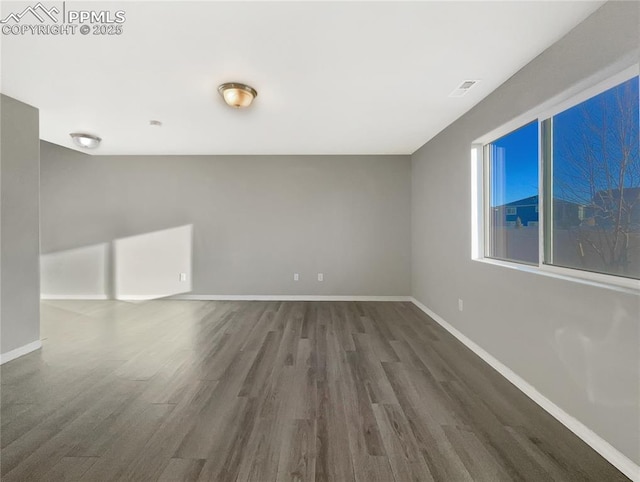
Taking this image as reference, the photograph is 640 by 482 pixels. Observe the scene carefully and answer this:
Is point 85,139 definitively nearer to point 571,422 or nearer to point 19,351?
point 19,351

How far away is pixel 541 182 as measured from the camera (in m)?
2.33

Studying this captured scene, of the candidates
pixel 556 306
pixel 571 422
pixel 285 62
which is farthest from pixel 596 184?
pixel 285 62

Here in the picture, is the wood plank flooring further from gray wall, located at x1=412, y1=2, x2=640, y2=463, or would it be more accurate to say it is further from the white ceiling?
the white ceiling

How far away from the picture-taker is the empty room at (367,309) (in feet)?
5.45

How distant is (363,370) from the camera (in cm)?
264

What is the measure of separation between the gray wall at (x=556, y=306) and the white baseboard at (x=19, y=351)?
14.5 ft

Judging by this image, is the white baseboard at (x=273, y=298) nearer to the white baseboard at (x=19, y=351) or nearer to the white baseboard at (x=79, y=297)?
the white baseboard at (x=79, y=297)

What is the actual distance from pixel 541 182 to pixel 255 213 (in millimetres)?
4147

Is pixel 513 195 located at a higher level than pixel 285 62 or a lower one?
lower

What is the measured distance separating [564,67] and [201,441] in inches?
126

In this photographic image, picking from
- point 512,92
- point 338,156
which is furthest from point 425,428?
point 338,156

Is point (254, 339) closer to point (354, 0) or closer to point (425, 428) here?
point (425, 428)

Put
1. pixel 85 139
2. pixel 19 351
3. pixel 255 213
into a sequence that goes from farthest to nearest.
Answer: pixel 255 213 < pixel 85 139 < pixel 19 351

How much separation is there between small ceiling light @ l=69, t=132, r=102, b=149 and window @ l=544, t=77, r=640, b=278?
5.18 m
